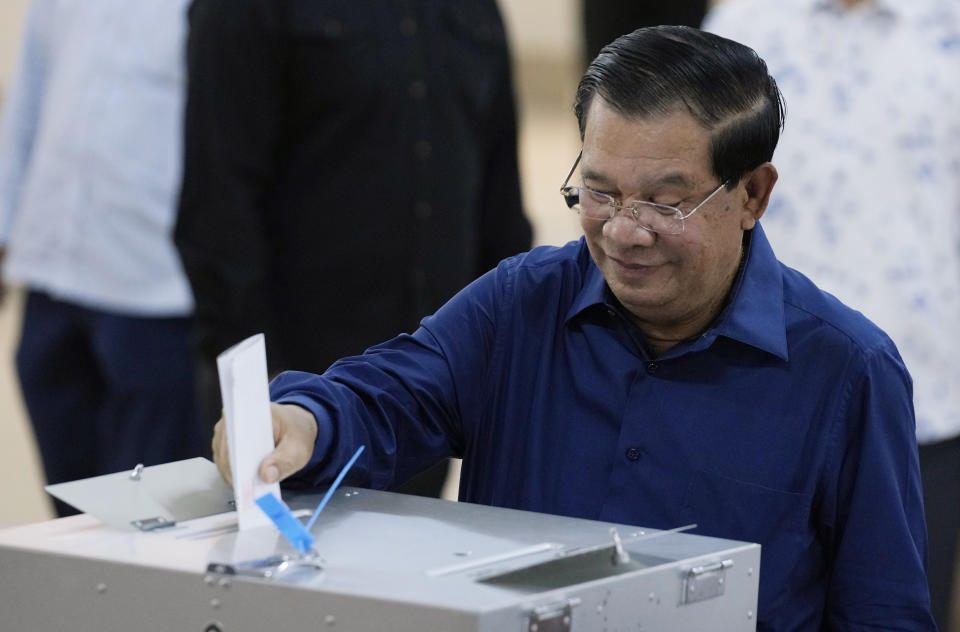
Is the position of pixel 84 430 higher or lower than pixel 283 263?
lower

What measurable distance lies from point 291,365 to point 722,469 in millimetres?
1466

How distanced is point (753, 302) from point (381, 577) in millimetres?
644

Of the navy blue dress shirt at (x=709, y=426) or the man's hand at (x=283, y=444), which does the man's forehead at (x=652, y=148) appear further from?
the man's hand at (x=283, y=444)

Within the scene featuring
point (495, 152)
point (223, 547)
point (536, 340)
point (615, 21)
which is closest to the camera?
point (223, 547)

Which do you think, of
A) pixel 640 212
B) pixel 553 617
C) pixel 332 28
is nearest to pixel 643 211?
pixel 640 212

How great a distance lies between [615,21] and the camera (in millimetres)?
3043

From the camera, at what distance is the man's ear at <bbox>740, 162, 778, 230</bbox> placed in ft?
6.09

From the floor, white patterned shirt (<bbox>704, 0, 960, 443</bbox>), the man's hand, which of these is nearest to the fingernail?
the man's hand

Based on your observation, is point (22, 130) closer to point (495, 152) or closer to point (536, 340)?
point (495, 152)

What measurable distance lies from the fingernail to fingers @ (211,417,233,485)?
0.15 feet

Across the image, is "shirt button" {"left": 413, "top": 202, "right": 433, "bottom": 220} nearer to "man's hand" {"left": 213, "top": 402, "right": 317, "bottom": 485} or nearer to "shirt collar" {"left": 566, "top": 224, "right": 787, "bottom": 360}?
"shirt collar" {"left": 566, "top": 224, "right": 787, "bottom": 360}

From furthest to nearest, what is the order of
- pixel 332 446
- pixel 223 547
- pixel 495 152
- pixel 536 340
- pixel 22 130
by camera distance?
pixel 22 130 → pixel 495 152 → pixel 536 340 → pixel 332 446 → pixel 223 547

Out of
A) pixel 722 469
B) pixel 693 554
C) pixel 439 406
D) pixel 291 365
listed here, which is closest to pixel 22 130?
pixel 291 365

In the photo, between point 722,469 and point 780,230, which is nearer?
point 722,469
